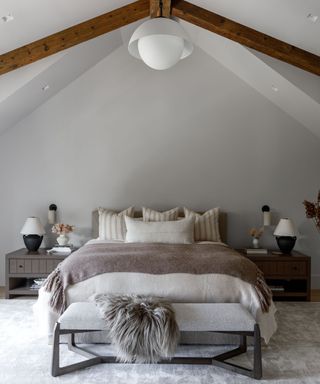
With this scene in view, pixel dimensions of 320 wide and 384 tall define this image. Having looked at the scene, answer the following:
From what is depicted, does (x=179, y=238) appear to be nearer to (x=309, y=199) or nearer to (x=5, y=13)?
(x=309, y=199)

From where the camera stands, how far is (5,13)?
351cm

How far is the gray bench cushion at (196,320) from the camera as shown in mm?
2980

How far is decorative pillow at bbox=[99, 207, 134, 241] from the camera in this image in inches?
206

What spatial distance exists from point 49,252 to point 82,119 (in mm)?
1799

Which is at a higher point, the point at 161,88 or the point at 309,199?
the point at 161,88

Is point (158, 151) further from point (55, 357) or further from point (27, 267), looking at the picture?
point (55, 357)

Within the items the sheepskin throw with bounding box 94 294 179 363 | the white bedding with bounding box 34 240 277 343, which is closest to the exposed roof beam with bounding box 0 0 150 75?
the white bedding with bounding box 34 240 277 343

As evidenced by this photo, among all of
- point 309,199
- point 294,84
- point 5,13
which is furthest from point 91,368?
point 309,199

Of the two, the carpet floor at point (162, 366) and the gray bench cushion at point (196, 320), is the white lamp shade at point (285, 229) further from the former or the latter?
the gray bench cushion at point (196, 320)

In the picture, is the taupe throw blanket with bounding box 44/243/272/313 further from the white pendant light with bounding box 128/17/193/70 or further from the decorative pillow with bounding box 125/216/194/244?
the white pendant light with bounding box 128/17/193/70

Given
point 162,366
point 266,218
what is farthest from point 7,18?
point 266,218

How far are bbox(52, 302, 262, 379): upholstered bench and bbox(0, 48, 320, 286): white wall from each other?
8.63 feet

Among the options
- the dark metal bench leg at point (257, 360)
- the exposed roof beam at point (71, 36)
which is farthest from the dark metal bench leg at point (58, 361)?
the exposed roof beam at point (71, 36)

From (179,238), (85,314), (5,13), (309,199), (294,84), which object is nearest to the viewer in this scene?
(85,314)
